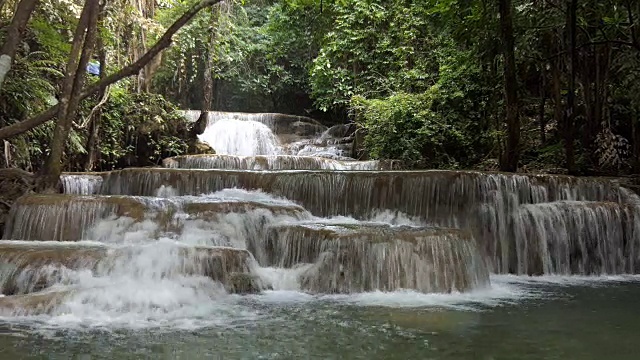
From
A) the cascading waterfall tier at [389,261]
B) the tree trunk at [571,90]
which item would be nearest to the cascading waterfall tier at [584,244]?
the cascading waterfall tier at [389,261]

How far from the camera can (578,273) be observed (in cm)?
855

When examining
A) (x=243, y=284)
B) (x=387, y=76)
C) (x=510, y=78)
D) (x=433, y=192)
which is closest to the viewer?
(x=243, y=284)

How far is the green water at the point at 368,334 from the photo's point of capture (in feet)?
12.7

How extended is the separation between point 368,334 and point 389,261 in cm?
219

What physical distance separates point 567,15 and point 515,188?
3768mm

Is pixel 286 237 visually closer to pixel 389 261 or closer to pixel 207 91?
pixel 389 261

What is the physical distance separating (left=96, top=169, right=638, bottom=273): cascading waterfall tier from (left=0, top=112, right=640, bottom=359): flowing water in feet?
0.08

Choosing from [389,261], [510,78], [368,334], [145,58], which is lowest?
[368,334]

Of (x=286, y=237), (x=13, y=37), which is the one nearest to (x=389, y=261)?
(x=286, y=237)

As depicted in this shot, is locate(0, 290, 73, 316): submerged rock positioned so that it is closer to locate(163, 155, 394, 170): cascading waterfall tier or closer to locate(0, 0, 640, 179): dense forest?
locate(0, 0, 640, 179): dense forest

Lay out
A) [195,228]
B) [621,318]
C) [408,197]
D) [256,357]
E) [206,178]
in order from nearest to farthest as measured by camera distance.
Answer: [256,357], [621,318], [195,228], [408,197], [206,178]

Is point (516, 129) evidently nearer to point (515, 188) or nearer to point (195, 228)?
point (515, 188)

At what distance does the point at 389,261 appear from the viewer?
657 centimetres

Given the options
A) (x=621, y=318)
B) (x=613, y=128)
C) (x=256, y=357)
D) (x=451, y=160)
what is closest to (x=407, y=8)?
(x=451, y=160)
